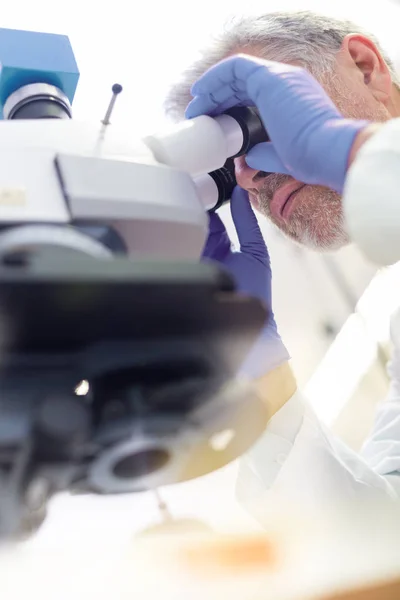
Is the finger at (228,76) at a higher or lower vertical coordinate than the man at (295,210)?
higher

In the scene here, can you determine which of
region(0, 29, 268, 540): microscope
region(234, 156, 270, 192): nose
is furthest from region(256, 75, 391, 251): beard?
region(0, 29, 268, 540): microscope

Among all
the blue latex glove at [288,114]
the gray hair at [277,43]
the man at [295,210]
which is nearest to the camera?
the blue latex glove at [288,114]

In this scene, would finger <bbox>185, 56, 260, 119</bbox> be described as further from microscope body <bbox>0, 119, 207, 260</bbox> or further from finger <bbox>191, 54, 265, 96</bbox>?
microscope body <bbox>0, 119, 207, 260</bbox>

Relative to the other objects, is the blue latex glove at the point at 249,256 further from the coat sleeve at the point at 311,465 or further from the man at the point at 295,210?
the coat sleeve at the point at 311,465

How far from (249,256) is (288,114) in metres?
0.38

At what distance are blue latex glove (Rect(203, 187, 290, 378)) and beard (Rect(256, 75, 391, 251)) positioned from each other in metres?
0.07

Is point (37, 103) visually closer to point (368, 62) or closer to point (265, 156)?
point (265, 156)

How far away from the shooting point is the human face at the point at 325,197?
3.53 feet

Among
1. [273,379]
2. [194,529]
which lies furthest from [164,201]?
[273,379]

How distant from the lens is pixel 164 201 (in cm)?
53

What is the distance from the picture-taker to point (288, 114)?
0.63 metres

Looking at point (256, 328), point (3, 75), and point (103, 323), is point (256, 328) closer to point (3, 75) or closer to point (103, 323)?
point (103, 323)

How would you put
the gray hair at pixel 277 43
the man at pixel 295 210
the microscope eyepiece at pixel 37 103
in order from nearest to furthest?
1. the microscope eyepiece at pixel 37 103
2. the man at pixel 295 210
3. the gray hair at pixel 277 43

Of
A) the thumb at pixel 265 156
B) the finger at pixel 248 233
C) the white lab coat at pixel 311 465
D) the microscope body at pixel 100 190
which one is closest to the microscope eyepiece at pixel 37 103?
the microscope body at pixel 100 190
